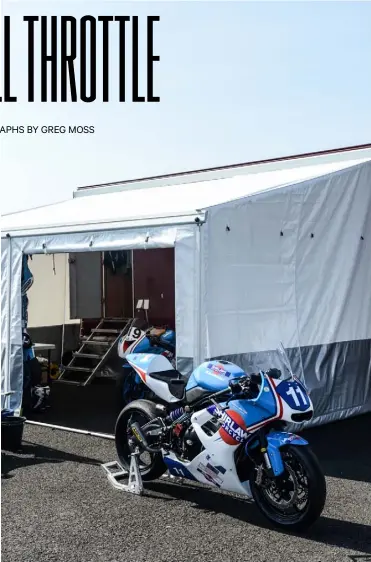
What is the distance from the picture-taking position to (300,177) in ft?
21.8

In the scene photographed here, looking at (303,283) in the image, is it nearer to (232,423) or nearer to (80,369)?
(232,423)

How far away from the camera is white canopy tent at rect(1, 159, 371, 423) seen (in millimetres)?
5625

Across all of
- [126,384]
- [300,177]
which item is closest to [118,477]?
[126,384]

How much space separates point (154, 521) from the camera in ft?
13.4

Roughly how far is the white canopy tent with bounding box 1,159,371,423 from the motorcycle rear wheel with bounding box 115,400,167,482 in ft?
2.44

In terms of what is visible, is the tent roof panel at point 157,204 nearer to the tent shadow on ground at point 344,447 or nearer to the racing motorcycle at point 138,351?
the racing motorcycle at point 138,351

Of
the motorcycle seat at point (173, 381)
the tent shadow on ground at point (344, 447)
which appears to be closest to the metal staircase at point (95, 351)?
the tent shadow on ground at point (344, 447)

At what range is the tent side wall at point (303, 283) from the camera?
18.8 feet

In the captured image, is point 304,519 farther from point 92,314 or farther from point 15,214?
point 92,314

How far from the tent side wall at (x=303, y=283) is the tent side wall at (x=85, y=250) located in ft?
0.50

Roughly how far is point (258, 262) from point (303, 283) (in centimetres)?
61

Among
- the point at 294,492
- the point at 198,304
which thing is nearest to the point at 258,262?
the point at 198,304

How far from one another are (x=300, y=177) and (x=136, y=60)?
188cm

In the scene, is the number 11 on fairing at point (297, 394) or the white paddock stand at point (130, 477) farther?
the white paddock stand at point (130, 477)
